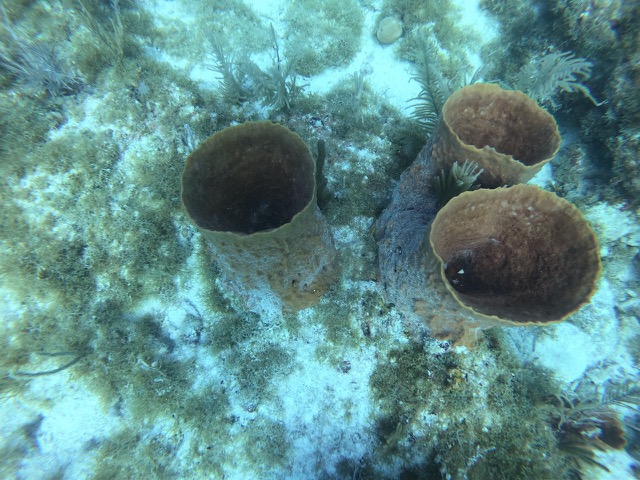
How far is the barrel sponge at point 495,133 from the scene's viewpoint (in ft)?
8.96

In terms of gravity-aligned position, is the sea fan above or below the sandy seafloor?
above

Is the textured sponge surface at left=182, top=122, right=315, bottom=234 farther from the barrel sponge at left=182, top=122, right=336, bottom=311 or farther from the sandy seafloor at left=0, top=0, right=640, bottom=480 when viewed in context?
the sandy seafloor at left=0, top=0, right=640, bottom=480

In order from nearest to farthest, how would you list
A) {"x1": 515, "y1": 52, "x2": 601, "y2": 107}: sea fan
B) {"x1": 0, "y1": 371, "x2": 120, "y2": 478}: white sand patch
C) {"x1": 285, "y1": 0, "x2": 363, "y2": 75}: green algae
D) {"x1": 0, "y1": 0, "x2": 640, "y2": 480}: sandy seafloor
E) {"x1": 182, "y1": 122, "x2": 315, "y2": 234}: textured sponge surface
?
{"x1": 182, "y1": 122, "x2": 315, "y2": 234}: textured sponge surface → {"x1": 0, "y1": 0, "x2": 640, "y2": 480}: sandy seafloor → {"x1": 0, "y1": 371, "x2": 120, "y2": 478}: white sand patch → {"x1": 515, "y1": 52, "x2": 601, "y2": 107}: sea fan → {"x1": 285, "y1": 0, "x2": 363, "y2": 75}: green algae

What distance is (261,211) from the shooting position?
11.7 ft

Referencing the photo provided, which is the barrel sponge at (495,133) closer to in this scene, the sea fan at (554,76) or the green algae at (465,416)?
the sea fan at (554,76)

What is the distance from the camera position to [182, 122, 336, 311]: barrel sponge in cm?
244

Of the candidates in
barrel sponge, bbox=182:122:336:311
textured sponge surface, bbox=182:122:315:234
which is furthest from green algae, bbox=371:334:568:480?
textured sponge surface, bbox=182:122:315:234

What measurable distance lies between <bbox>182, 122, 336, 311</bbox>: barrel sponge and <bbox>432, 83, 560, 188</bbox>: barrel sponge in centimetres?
133

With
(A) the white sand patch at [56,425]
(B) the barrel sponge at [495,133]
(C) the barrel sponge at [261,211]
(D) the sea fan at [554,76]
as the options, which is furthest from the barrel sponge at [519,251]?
(A) the white sand patch at [56,425]

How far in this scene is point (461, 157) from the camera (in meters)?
2.81

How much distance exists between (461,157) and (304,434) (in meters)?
3.20

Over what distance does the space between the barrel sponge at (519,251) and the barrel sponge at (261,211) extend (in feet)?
3.57

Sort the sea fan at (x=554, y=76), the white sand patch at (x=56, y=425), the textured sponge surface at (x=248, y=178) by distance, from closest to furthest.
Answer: the textured sponge surface at (x=248, y=178)
the white sand patch at (x=56, y=425)
the sea fan at (x=554, y=76)

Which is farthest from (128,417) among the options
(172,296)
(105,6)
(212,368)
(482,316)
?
(105,6)
